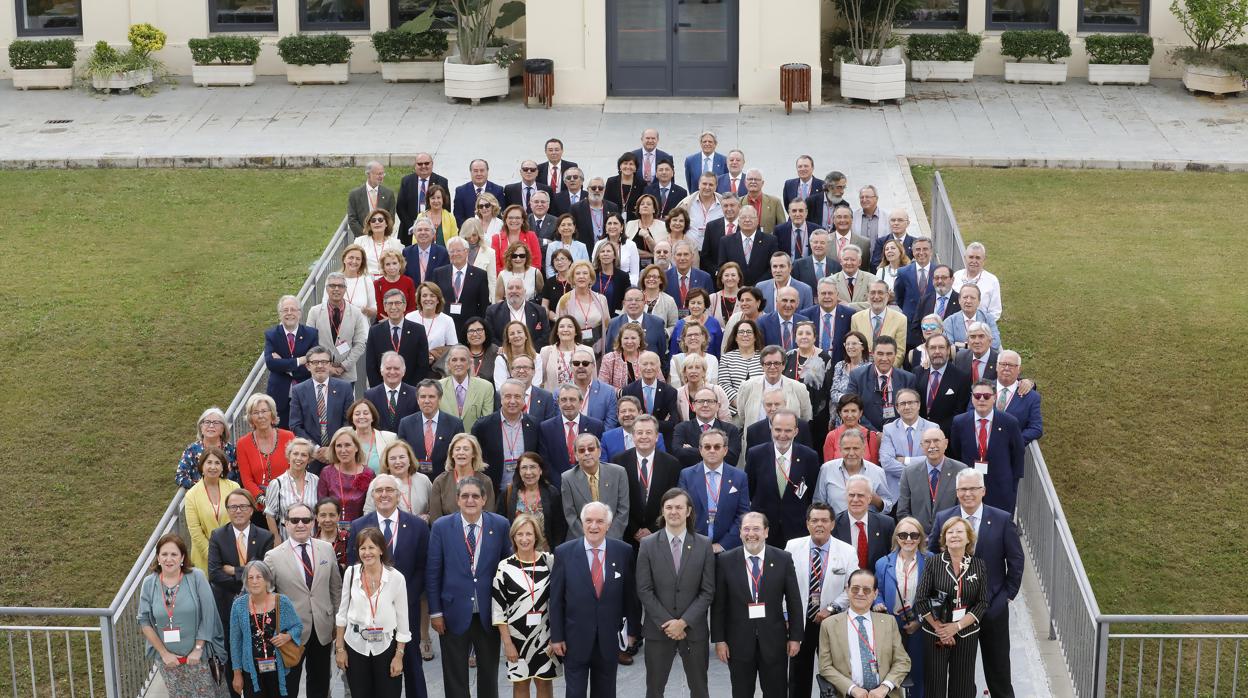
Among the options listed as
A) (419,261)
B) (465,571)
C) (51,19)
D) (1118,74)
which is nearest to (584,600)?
(465,571)

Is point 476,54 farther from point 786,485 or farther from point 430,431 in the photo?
point 786,485

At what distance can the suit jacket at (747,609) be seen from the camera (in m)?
11.1

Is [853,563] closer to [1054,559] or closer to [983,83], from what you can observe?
[1054,559]

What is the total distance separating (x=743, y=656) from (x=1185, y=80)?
20.8 meters

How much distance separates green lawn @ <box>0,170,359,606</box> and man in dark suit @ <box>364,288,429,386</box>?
2.45 m

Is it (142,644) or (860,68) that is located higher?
(860,68)

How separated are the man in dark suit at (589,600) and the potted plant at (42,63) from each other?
2156 centimetres

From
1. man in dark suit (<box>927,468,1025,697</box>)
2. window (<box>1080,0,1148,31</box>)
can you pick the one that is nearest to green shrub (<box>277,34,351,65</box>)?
window (<box>1080,0,1148,31</box>)

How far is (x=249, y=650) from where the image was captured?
11195 millimetres

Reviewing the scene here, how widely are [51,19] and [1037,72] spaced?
55.4 feet

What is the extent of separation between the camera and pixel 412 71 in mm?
30297

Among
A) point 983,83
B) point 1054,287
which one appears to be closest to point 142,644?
point 1054,287

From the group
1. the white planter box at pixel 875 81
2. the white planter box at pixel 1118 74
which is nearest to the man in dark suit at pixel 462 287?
the white planter box at pixel 875 81

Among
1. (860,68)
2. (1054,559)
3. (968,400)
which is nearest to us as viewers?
(1054,559)
